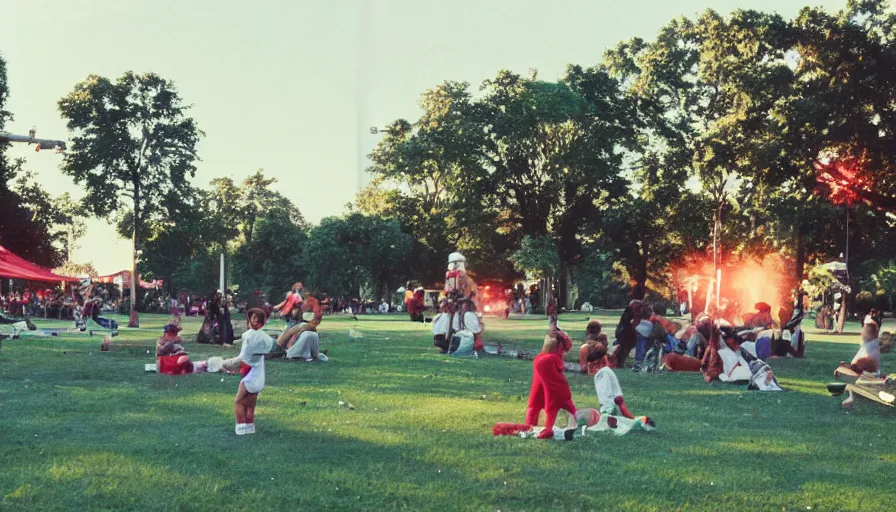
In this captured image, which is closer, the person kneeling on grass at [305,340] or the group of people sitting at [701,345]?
the group of people sitting at [701,345]

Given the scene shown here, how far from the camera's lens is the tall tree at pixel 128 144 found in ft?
220

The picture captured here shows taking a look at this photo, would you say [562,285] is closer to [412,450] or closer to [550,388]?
[550,388]

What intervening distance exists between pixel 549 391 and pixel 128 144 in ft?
206

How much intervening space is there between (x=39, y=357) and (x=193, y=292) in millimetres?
67681

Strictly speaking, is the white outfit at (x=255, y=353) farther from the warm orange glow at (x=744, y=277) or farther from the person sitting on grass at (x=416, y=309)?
the person sitting on grass at (x=416, y=309)

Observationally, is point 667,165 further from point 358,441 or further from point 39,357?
point 358,441

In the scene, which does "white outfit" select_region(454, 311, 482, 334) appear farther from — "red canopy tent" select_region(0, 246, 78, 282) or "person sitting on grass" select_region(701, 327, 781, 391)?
"red canopy tent" select_region(0, 246, 78, 282)

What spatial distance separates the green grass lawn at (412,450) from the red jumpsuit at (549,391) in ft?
1.83

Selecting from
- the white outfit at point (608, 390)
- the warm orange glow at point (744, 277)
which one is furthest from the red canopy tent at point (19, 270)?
the warm orange glow at point (744, 277)

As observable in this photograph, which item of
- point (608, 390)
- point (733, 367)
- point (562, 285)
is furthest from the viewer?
point (562, 285)

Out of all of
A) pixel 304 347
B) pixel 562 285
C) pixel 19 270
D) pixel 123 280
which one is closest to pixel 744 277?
pixel 562 285

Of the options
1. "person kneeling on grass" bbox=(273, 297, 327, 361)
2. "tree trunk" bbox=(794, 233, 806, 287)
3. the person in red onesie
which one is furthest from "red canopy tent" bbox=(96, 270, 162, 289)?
the person in red onesie

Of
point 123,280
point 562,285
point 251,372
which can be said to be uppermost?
point 123,280

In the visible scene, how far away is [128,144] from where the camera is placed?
67.9m
